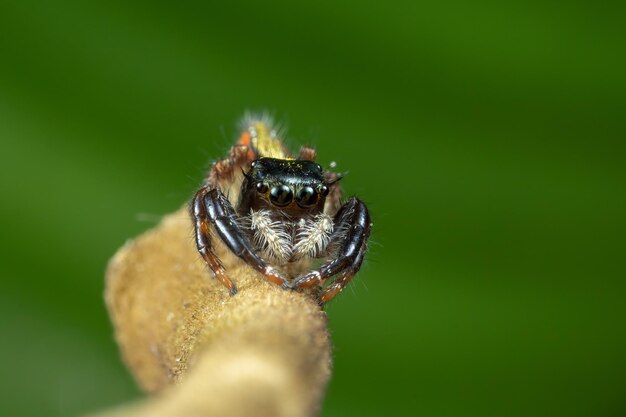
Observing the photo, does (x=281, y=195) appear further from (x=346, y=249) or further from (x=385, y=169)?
(x=385, y=169)

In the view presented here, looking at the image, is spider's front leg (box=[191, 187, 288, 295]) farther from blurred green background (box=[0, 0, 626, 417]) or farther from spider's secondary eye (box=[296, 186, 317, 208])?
blurred green background (box=[0, 0, 626, 417])

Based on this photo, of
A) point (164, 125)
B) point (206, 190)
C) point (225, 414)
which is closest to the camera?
point (225, 414)

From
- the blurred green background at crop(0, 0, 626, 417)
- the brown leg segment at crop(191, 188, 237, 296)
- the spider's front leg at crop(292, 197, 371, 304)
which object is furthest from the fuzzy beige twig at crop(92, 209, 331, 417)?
the blurred green background at crop(0, 0, 626, 417)

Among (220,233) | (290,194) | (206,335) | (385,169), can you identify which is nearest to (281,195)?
(290,194)

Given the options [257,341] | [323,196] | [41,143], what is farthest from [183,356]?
[41,143]

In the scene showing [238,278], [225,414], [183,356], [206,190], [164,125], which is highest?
[164,125]

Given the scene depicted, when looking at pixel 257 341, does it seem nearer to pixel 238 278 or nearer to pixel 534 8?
pixel 238 278
